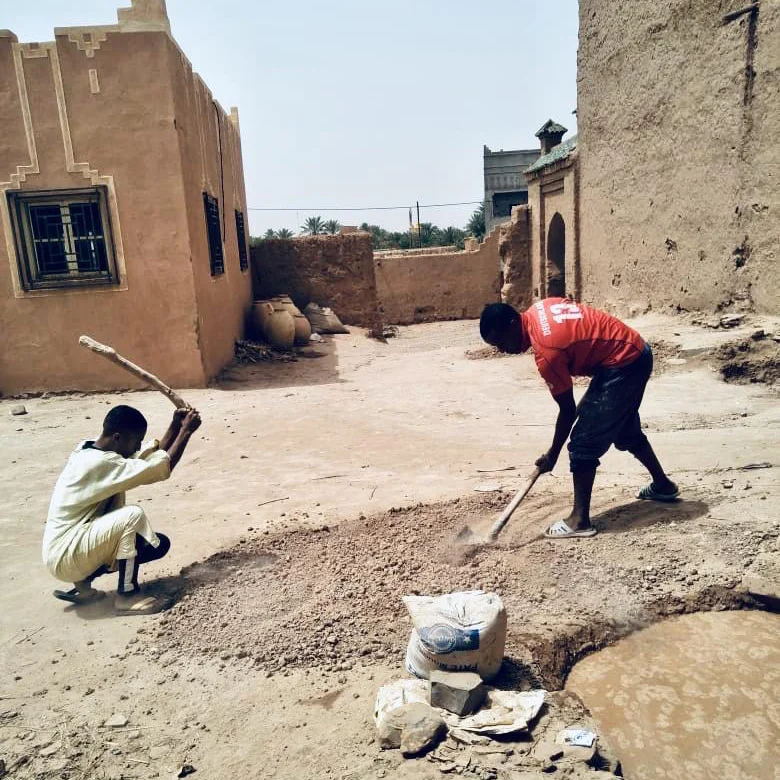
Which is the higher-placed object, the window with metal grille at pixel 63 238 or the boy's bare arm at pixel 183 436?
the window with metal grille at pixel 63 238

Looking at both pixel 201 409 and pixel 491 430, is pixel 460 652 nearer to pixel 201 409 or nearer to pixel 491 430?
pixel 491 430

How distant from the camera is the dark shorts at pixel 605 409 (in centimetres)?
355

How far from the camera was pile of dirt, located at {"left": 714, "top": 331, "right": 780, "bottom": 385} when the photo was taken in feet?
23.2

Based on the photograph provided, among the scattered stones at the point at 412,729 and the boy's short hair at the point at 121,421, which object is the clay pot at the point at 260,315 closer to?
the boy's short hair at the point at 121,421

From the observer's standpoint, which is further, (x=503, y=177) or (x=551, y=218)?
(x=503, y=177)

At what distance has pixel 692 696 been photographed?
7.91ft

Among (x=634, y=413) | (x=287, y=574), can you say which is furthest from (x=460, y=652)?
(x=634, y=413)

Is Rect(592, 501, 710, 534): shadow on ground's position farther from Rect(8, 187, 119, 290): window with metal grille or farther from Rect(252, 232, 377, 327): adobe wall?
Rect(252, 232, 377, 327): adobe wall

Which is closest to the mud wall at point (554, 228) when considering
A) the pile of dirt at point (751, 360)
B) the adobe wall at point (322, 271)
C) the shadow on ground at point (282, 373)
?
the adobe wall at point (322, 271)

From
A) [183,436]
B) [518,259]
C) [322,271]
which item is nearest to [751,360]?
[183,436]

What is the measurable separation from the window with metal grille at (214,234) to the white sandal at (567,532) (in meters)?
7.93

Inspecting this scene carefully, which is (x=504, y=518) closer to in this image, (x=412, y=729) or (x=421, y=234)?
(x=412, y=729)

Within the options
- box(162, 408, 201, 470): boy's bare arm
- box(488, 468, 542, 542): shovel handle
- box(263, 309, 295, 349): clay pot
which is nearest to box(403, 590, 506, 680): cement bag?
box(488, 468, 542, 542): shovel handle

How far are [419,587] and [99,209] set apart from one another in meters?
7.40
